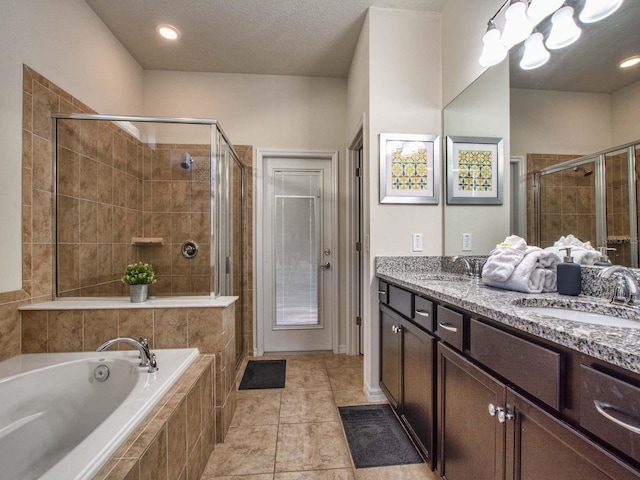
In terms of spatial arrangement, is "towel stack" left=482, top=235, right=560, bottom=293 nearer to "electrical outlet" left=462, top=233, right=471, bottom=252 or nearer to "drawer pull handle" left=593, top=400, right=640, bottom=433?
"electrical outlet" left=462, top=233, right=471, bottom=252

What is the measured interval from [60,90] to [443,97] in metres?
2.52

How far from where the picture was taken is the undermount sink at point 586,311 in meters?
0.88

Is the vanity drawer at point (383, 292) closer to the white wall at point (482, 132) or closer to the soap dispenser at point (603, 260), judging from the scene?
the white wall at point (482, 132)

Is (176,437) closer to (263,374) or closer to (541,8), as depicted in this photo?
(263,374)

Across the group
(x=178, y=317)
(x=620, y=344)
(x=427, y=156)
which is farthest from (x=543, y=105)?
(x=178, y=317)

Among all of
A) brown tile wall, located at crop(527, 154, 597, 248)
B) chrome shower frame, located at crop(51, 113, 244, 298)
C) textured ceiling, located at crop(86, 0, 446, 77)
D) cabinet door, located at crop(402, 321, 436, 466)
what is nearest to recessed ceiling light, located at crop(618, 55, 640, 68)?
brown tile wall, located at crop(527, 154, 597, 248)

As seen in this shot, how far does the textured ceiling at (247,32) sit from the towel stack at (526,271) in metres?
1.86

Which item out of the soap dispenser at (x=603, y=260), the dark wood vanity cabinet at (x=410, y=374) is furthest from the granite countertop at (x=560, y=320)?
the dark wood vanity cabinet at (x=410, y=374)

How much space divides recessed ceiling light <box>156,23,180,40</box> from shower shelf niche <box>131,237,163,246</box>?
162cm

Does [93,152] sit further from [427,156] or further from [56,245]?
[427,156]

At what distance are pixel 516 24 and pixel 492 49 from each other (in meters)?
0.16

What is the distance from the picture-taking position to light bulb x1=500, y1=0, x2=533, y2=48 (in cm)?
139

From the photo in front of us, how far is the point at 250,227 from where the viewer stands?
111 inches

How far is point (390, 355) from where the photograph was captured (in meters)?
1.81
